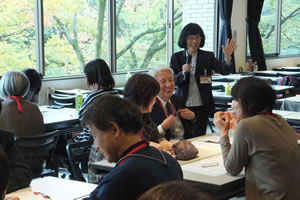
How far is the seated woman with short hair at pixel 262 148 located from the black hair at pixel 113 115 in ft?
3.57

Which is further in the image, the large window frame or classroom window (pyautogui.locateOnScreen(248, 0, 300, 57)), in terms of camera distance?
classroom window (pyautogui.locateOnScreen(248, 0, 300, 57))

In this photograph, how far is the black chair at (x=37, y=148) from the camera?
399cm

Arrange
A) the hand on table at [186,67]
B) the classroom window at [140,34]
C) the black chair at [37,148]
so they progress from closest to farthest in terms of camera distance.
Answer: the black chair at [37,148] → the hand on table at [186,67] → the classroom window at [140,34]

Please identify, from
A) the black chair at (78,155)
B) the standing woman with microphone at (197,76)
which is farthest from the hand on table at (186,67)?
the black chair at (78,155)

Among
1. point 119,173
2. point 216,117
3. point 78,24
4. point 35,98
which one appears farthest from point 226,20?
point 119,173

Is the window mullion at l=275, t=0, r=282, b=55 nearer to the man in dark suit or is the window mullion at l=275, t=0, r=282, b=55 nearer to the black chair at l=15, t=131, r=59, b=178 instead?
the man in dark suit

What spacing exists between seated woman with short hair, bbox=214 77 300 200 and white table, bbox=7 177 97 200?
0.96 metres

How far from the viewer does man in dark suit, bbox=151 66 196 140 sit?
13.3 ft

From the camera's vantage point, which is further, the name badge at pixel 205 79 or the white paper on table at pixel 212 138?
the name badge at pixel 205 79

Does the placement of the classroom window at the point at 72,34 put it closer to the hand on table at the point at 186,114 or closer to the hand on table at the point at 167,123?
the hand on table at the point at 186,114

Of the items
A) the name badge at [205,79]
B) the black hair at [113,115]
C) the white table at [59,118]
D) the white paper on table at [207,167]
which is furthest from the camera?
the name badge at [205,79]

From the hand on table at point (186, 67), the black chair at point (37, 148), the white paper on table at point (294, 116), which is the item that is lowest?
the black chair at point (37, 148)

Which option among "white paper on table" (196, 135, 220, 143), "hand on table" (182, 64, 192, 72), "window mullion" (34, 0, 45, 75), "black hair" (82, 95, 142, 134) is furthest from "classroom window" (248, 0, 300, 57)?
"black hair" (82, 95, 142, 134)

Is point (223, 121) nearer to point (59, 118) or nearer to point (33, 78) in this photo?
point (59, 118)
